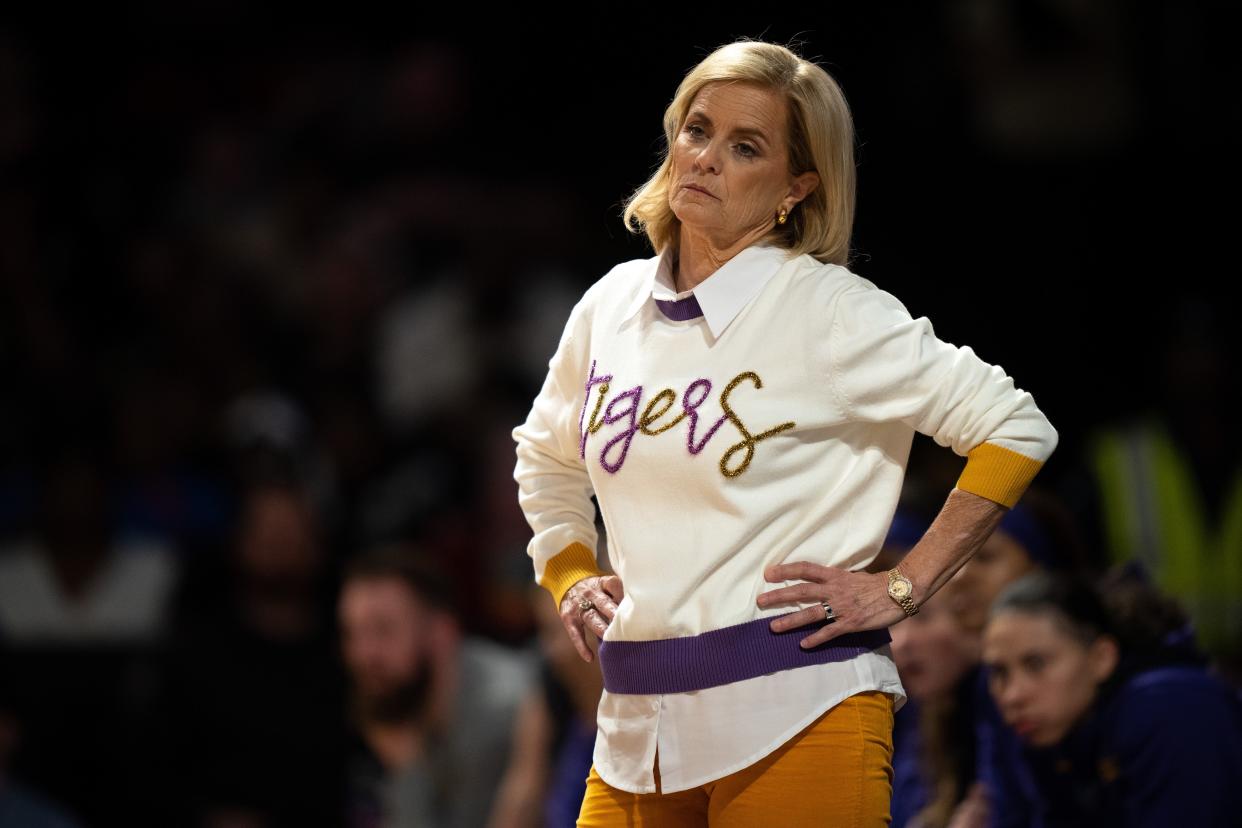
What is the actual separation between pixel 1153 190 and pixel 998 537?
10.3ft

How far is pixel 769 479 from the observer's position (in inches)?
102

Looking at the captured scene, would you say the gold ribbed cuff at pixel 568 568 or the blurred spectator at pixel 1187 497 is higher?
the blurred spectator at pixel 1187 497

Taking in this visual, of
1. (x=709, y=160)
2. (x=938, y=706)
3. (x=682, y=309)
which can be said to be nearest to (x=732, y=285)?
(x=682, y=309)

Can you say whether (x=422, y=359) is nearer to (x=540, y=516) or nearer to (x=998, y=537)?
(x=998, y=537)

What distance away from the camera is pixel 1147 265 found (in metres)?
6.84

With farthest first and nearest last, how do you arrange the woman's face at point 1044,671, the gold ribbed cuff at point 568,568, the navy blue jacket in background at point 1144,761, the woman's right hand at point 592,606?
the woman's face at point 1044,671
the navy blue jacket in background at point 1144,761
the gold ribbed cuff at point 568,568
the woman's right hand at point 592,606

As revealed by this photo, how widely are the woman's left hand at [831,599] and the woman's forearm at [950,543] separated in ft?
0.18

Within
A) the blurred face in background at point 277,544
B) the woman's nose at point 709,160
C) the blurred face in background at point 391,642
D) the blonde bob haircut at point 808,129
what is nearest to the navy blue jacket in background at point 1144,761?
the blonde bob haircut at point 808,129

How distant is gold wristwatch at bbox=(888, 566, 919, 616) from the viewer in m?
2.62

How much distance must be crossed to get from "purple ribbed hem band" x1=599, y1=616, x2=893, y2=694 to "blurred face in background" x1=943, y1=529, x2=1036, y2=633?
163 cm

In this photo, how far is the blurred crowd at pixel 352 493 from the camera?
4.25m

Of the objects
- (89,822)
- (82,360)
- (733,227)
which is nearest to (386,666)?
(89,822)

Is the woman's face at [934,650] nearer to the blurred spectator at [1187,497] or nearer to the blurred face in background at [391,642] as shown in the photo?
the blurred face in background at [391,642]

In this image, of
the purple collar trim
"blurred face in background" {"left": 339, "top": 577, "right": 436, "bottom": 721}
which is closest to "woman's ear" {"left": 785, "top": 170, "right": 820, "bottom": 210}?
the purple collar trim
